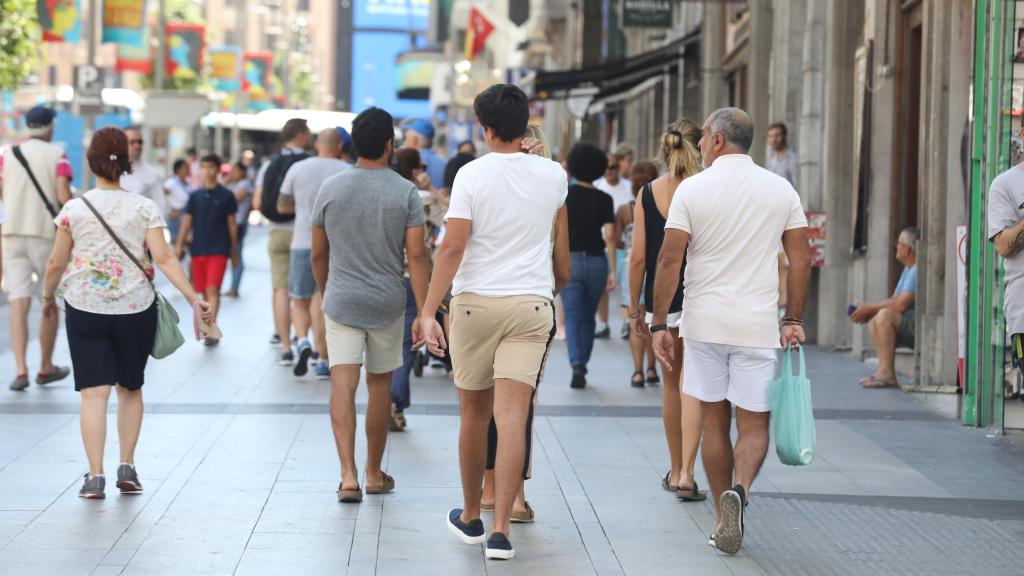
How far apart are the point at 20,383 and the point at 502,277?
20.6 feet

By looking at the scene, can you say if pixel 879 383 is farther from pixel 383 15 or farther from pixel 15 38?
pixel 383 15

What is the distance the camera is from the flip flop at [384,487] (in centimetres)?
806

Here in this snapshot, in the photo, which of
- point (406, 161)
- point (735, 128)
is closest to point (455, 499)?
point (735, 128)

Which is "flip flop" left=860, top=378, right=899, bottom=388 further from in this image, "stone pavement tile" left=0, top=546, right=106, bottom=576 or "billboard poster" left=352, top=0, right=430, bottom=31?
"billboard poster" left=352, top=0, right=430, bottom=31

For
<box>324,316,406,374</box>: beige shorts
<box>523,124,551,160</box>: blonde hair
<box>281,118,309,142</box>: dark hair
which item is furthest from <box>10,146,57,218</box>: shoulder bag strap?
<box>523,124,551,160</box>: blonde hair

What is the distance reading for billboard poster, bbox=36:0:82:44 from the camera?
3125 cm

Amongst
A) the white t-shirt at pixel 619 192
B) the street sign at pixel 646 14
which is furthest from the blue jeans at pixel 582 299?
the street sign at pixel 646 14

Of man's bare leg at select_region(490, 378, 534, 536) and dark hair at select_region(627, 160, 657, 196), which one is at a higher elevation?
dark hair at select_region(627, 160, 657, 196)

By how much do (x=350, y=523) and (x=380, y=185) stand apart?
1.58 meters

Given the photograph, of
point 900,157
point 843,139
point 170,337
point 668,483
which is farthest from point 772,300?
point 843,139

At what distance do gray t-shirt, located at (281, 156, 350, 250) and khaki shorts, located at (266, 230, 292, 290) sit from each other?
2.82 feet

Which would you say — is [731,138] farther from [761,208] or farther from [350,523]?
[350,523]

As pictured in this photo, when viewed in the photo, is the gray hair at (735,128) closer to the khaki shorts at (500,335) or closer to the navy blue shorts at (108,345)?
the khaki shorts at (500,335)

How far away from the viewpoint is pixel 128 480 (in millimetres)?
7969
